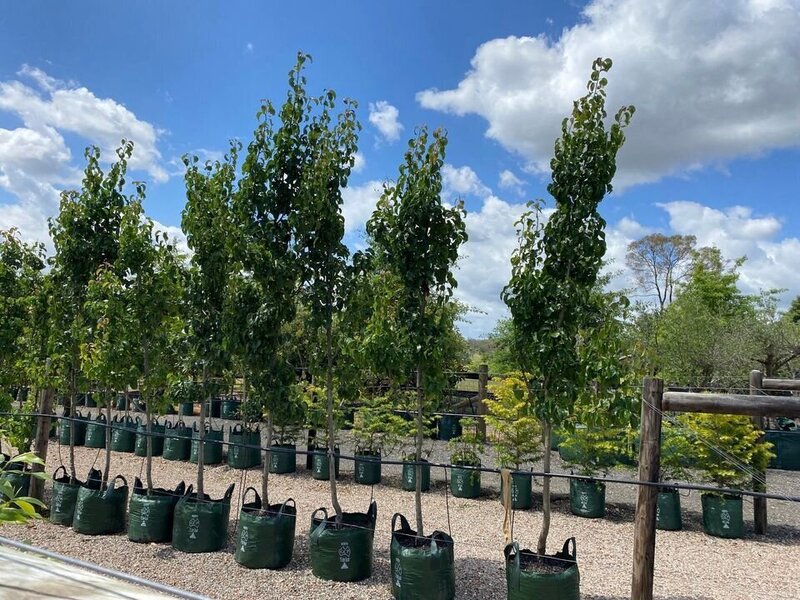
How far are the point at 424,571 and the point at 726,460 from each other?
5.54 meters

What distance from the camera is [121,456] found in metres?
12.2

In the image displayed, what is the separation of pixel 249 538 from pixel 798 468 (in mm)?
12340

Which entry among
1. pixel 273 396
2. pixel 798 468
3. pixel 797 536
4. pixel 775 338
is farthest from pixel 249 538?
pixel 775 338

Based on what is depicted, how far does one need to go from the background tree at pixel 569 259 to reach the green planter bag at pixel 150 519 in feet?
12.9

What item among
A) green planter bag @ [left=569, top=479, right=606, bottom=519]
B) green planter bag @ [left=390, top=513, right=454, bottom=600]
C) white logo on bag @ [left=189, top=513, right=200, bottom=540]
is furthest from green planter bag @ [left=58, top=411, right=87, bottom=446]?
green planter bag @ [left=390, top=513, right=454, bottom=600]

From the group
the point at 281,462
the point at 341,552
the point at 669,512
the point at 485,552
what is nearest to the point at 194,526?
the point at 341,552

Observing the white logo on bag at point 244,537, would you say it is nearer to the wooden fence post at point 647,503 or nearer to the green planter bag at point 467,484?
the wooden fence post at point 647,503

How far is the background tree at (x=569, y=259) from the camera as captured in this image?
5.00m

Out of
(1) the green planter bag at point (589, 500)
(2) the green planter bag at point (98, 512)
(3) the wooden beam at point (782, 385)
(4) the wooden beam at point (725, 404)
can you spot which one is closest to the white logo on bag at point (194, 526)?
(2) the green planter bag at point (98, 512)

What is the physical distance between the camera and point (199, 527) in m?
6.16

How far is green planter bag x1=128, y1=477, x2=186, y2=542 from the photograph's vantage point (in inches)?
253

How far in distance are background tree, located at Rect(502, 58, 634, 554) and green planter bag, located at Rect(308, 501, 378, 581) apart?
1.58 m

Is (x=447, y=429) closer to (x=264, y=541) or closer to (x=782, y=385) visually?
(x=782, y=385)

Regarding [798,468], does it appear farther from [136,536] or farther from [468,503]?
[136,536]
